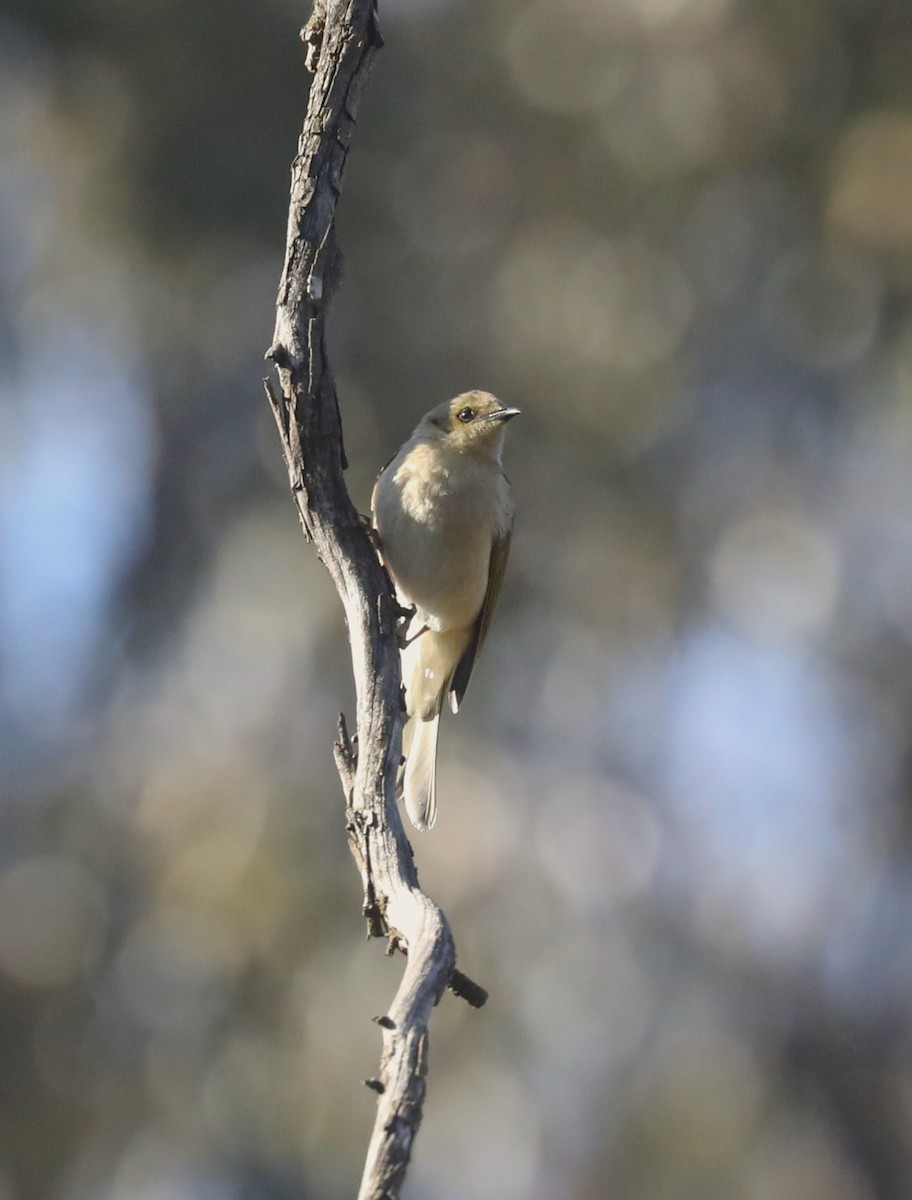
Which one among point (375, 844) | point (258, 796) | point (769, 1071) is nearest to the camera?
point (375, 844)

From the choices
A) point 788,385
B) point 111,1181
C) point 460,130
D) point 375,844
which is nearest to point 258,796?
point 111,1181

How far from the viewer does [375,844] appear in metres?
3.20

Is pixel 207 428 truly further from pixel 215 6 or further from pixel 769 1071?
pixel 769 1071

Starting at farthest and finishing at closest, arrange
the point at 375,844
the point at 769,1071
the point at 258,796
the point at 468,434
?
the point at 258,796 → the point at 769,1071 → the point at 468,434 → the point at 375,844

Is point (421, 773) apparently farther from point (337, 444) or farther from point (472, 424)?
point (337, 444)

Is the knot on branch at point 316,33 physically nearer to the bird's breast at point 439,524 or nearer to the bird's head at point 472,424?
the bird's breast at point 439,524

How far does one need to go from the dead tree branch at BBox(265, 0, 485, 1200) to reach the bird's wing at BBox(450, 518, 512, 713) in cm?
255

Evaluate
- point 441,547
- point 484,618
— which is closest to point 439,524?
point 441,547

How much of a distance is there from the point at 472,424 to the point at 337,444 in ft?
7.72

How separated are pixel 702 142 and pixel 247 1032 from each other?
8098mm

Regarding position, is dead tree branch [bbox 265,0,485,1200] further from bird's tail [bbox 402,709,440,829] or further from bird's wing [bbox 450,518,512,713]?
bird's wing [bbox 450,518,512,713]

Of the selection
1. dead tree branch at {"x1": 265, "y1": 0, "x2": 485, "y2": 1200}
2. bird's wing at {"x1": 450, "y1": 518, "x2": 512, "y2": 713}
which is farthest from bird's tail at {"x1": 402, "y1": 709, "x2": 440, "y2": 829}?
dead tree branch at {"x1": 265, "y1": 0, "x2": 485, "y2": 1200}

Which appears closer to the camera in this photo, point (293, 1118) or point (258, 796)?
point (293, 1118)

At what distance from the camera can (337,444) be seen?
12.5ft
